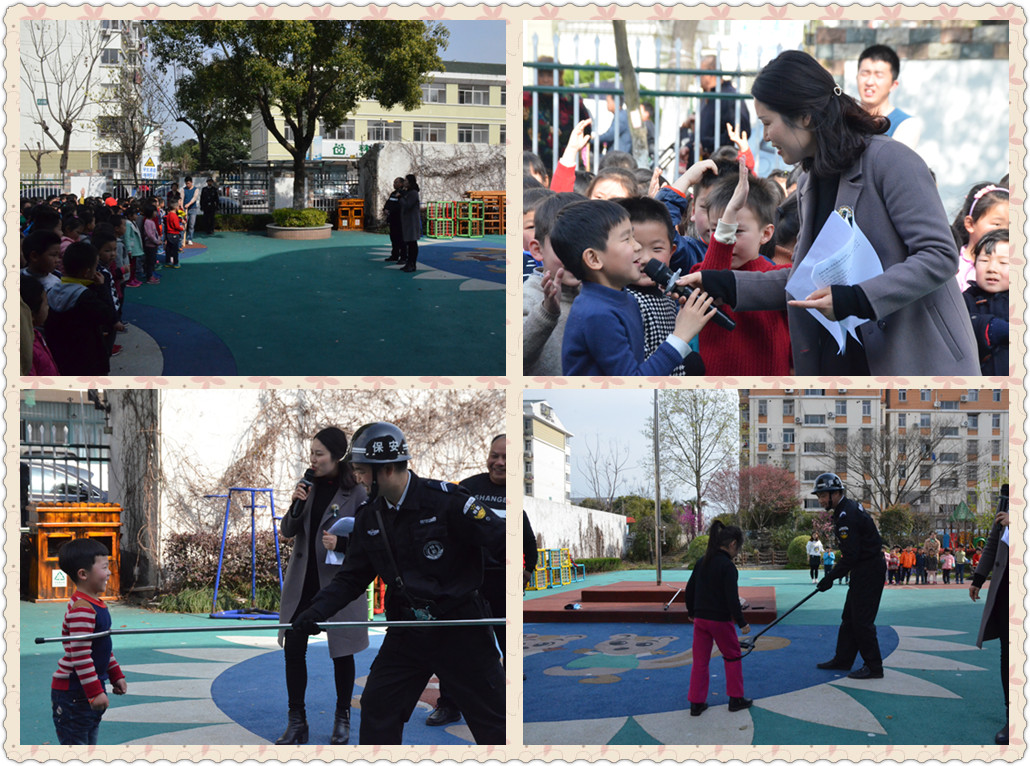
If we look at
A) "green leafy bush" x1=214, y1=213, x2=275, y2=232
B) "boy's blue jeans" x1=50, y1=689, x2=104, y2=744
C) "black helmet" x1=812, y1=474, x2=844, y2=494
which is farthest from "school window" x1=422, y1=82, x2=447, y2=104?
"boy's blue jeans" x1=50, y1=689, x2=104, y2=744

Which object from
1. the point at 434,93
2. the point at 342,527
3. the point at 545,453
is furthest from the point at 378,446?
the point at 434,93

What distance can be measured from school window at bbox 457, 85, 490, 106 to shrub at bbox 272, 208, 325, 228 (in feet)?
7.56

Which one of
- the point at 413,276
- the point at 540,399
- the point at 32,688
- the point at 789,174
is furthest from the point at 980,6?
the point at 413,276

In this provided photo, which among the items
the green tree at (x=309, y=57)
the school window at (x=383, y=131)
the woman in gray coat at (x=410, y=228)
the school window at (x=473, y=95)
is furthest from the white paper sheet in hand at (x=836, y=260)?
the school window at (x=383, y=131)

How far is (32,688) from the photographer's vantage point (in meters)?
4.26

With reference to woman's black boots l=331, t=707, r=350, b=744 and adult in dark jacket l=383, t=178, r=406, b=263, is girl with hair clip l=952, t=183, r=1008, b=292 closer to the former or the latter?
woman's black boots l=331, t=707, r=350, b=744

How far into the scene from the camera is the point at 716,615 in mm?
3850

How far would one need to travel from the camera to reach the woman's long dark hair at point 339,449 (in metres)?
3.77

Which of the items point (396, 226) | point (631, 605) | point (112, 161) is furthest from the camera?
point (112, 161)

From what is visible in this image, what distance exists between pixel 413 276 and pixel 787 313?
Answer: 5404 mm

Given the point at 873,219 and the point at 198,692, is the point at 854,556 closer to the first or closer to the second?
the point at 873,219

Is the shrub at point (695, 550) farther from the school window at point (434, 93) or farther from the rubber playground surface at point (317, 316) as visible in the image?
the school window at point (434, 93)

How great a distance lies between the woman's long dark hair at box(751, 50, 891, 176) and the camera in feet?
9.14

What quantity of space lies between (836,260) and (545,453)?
149cm
